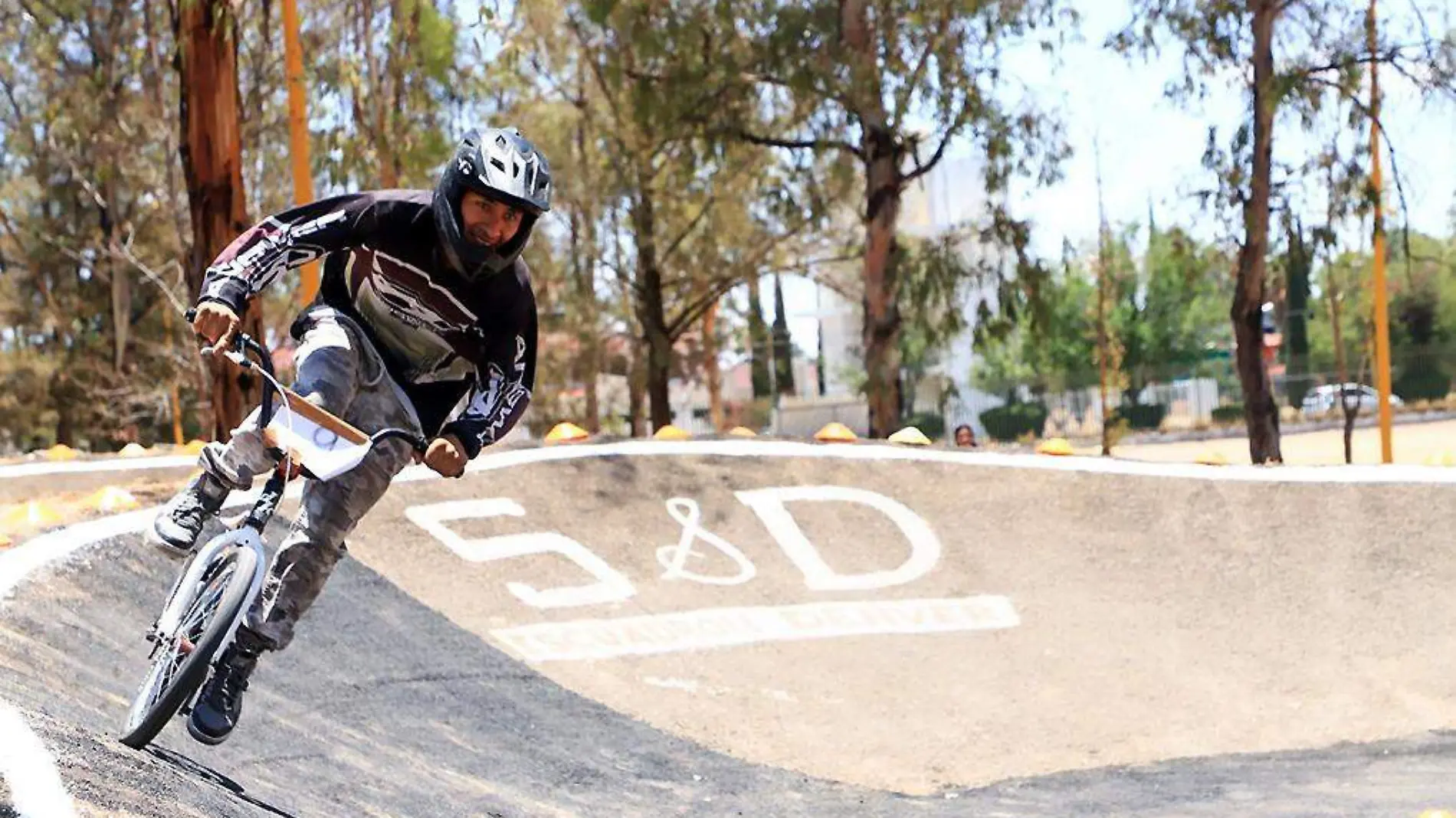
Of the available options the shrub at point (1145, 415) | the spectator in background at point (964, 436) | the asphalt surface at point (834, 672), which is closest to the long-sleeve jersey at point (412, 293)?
the asphalt surface at point (834, 672)

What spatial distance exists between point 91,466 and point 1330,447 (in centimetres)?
4084

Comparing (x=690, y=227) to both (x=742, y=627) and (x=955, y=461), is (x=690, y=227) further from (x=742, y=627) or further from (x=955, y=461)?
(x=742, y=627)

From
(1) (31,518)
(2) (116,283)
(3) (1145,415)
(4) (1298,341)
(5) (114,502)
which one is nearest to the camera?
(1) (31,518)

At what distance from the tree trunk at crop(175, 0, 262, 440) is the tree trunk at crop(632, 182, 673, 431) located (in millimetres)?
16806

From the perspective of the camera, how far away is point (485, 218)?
6.00 m

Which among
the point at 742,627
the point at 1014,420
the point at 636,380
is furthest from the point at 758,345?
the point at 742,627

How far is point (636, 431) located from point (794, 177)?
498 inches

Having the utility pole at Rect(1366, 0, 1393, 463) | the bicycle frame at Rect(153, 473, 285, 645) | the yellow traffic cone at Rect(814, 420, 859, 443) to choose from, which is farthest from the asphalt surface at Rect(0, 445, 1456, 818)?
the utility pole at Rect(1366, 0, 1393, 463)

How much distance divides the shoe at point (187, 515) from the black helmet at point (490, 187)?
1495 mm

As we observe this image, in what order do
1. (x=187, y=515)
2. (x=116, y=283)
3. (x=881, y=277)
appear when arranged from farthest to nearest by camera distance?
1. (x=116, y=283)
2. (x=881, y=277)
3. (x=187, y=515)

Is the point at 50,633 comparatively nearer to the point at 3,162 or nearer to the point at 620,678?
the point at 620,678

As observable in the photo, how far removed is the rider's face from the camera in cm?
598

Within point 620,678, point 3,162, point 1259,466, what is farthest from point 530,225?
point 3,162

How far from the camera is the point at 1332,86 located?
24.7 meters
